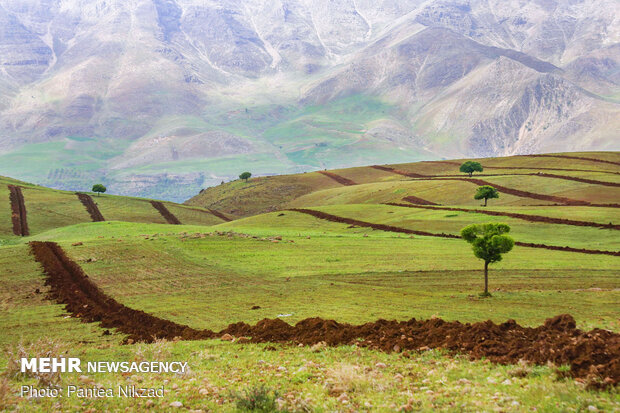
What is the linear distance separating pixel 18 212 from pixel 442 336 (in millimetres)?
113147

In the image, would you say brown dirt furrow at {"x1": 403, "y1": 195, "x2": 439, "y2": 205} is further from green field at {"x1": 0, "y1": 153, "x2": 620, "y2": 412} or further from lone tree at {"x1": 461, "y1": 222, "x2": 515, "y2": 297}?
lone tree at {"x1": 461, "y1": 222, "x2": 515, "y2": 297}

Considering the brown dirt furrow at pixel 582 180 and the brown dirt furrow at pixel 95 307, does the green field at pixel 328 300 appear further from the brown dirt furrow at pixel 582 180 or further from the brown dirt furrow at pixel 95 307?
the brown dirt furrow at pixel 582 180

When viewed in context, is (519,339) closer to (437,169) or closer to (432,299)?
(432,299)

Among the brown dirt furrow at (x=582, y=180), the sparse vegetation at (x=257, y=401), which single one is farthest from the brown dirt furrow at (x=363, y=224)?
the brown dirt furrow at (x=582, y=180)

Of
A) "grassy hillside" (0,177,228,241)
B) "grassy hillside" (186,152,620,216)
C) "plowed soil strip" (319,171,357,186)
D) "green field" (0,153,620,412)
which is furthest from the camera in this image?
"plowed soil strip" (319,171,357,186)

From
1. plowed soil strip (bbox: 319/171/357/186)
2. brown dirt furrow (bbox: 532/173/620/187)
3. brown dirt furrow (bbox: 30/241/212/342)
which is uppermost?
plowed soil strip (bbox: 319/171/357/186)

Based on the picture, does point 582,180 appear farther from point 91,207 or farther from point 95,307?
point 91,207

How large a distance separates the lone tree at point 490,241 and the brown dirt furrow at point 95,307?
21352 mm

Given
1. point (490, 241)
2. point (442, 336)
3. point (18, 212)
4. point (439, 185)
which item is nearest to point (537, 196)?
point (439, 185)

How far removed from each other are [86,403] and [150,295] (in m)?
25.0

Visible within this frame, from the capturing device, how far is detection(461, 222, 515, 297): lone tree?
35781mm

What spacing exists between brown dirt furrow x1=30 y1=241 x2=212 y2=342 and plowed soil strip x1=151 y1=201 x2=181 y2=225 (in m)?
76.8

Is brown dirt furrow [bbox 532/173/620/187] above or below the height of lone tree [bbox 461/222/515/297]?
above

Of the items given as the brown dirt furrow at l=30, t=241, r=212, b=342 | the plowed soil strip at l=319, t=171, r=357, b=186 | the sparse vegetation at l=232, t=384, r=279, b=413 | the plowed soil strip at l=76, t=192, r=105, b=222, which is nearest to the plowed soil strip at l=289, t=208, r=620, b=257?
the brown dirt furrow at l=30, t=241, r=212, b=342
